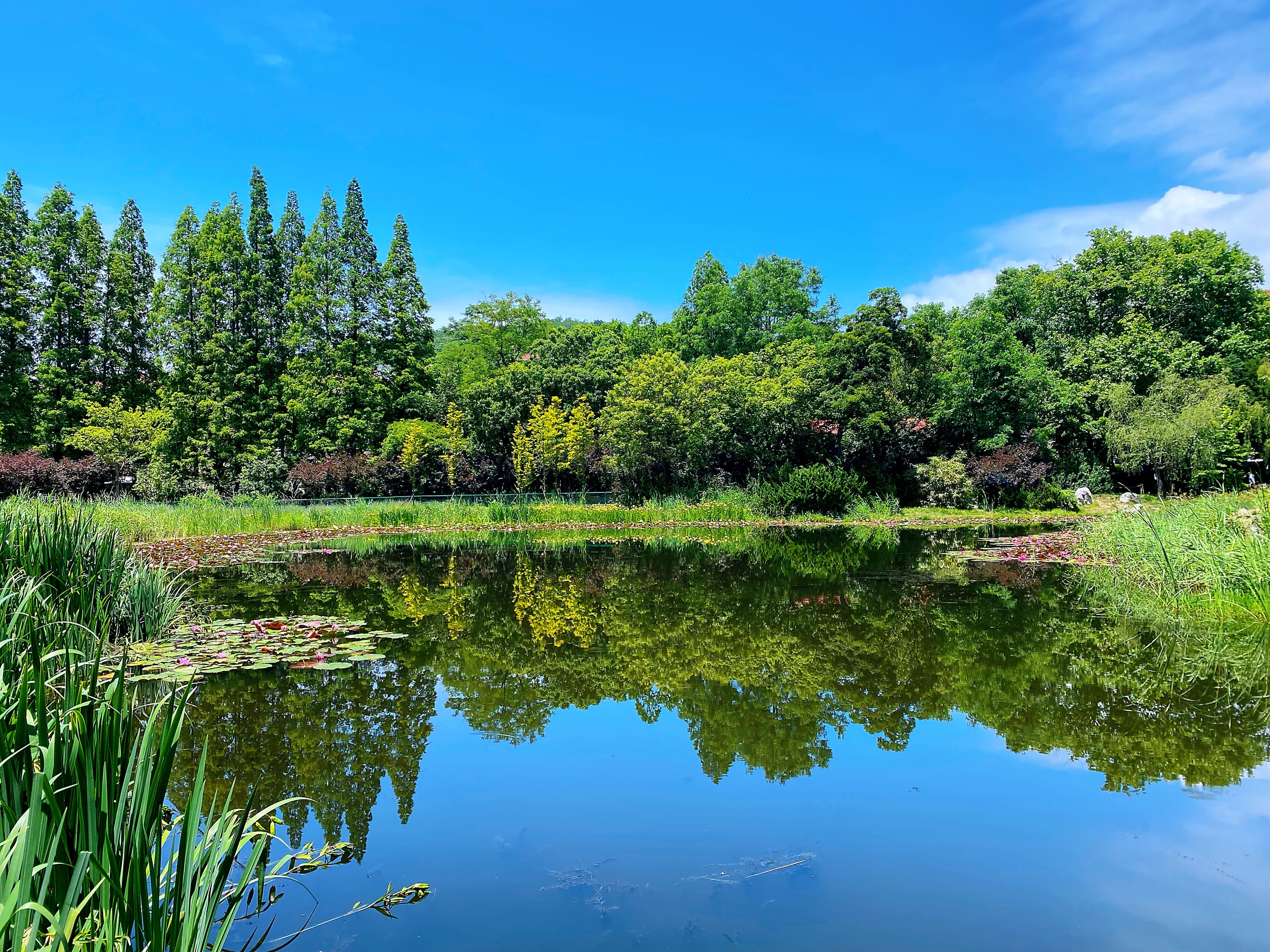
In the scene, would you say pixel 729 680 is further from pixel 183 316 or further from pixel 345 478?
pixel 183 316

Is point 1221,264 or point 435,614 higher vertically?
point 1221,264

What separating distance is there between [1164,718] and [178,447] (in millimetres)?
31297

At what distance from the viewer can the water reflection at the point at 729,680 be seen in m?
4.77

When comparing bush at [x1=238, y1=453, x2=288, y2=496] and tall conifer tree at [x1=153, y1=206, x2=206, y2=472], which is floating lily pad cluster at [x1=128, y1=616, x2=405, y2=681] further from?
tall conifer tree at [x1=153, y1=206, x2=206, y2=472]

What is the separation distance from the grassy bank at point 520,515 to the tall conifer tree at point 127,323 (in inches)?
406

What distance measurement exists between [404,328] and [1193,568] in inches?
1151

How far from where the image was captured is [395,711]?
5762mm

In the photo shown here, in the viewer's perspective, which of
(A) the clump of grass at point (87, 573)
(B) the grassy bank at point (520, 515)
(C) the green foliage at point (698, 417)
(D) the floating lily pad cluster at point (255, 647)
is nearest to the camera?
(A) the clump of grass at point (87, 573)

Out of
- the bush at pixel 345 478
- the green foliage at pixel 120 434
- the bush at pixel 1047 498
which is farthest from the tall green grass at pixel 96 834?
the green foliage at pixel 120 434

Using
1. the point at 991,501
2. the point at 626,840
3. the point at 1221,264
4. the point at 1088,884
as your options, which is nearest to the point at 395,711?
the point at 626,840

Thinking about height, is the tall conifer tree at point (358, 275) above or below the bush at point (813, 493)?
above

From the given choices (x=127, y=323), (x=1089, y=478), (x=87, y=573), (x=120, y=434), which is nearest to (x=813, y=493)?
(x=1089, y=478)

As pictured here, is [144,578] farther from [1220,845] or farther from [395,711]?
[1220,845]

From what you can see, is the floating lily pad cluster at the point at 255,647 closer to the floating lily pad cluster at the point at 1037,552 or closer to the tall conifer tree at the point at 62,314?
the floating lily pad cluster at the point at 1037,552
